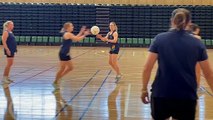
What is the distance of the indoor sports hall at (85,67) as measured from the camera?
750cm

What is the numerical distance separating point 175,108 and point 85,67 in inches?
486

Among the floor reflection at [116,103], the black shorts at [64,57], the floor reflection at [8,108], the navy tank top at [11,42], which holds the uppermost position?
the navy tank top at [11,42]

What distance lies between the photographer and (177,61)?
3.57 meters

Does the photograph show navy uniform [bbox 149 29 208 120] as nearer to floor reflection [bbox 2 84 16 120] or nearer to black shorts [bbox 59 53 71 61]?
floor reflection [bbox 2 84 16 120]

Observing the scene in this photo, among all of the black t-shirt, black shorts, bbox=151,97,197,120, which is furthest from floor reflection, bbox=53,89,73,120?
the black t-shirt

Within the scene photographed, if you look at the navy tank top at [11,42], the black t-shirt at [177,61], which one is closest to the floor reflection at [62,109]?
the navy tank top at [11,42]

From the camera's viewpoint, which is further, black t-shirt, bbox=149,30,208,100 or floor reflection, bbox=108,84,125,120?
floor reflection, bbox=108,84,125,120

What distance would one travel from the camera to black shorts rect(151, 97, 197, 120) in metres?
3.61

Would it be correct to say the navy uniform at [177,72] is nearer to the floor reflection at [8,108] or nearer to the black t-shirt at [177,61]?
the black t-shirt at [177,61]

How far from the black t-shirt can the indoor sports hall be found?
3.34m

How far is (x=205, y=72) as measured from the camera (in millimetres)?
3699

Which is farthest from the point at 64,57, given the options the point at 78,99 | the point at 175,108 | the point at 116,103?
the point at 175,108

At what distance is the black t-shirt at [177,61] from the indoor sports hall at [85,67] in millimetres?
3341

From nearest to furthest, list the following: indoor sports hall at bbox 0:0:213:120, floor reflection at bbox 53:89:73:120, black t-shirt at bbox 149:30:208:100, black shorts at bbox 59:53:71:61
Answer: black t-shirt at bbox 149:30:208:100, floor reflection at bbox 53:89:73:120, indoor sports hall at bbox 0:0:213:120, black shorts at bbox 59:53:71:61
